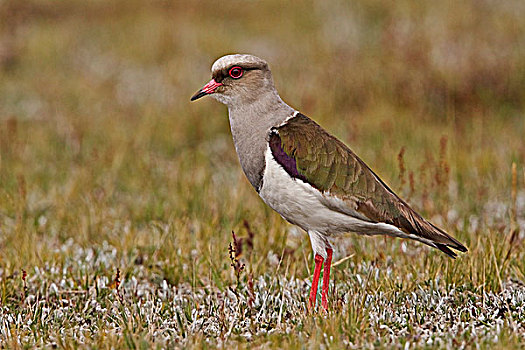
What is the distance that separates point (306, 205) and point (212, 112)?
6.08m

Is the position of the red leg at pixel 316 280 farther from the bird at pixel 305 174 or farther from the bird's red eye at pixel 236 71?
the bird's red eye at pixel 236 71

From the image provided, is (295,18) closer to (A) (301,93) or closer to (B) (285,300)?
(A) (301,93)

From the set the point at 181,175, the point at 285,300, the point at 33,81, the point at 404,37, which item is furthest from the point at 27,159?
the point at 404,37

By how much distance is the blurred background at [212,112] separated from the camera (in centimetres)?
695

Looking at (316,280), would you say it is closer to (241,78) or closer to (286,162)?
(286,162)

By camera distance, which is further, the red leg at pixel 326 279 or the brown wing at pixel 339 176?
the red leg at pixel 326 279

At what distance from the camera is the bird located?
462cm

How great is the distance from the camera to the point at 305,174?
463 centimetres

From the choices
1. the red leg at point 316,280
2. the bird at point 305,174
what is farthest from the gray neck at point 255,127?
the red leg at point 316,280

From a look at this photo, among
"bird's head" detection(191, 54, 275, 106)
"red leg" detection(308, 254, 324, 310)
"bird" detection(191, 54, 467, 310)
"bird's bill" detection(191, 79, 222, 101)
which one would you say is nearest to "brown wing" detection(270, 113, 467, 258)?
"bird" detection(191, 54, 467, 310)

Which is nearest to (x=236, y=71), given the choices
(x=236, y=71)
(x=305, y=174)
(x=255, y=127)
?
(x=236, y=71)

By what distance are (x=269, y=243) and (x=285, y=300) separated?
50.8 inches

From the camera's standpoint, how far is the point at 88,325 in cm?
493

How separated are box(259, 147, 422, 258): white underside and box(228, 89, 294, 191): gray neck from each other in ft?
0.25
